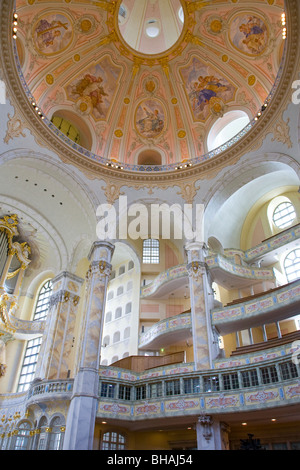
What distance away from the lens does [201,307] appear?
19.1 m

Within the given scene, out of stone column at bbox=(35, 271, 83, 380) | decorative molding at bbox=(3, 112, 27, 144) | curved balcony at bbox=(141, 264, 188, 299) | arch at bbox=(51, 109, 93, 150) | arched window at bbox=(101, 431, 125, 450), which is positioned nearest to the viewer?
arched window at bbox=(101, 431, 125, 450)

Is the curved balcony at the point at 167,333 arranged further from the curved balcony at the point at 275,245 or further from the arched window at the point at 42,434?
the arched window at the point at 42,434

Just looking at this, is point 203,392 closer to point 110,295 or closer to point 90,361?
point 90,361

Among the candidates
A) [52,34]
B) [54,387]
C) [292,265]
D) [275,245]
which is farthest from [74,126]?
[292,265]

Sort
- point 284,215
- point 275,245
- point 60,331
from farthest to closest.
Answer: point 284,215 → point 275,245 → point 60,331

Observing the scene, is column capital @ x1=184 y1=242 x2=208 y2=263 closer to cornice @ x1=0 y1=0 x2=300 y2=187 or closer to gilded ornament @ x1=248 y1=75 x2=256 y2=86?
cornice @ x1=0 y1=0 x2=300 y2=187

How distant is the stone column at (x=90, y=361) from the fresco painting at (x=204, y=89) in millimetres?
12601

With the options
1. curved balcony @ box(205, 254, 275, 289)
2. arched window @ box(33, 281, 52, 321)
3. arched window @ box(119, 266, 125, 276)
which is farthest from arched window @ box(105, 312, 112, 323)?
curved balcony @ box(205, 254, 275, 289)

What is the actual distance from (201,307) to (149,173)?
10079 millimetres

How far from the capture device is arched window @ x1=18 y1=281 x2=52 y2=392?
24.8 m

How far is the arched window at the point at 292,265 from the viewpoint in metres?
23.2

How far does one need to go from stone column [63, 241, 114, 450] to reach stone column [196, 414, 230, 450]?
4.88m

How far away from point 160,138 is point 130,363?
16.5 metres

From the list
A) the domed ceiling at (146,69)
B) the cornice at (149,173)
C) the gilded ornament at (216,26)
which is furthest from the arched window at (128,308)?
the gilded ornament at (216,26)
